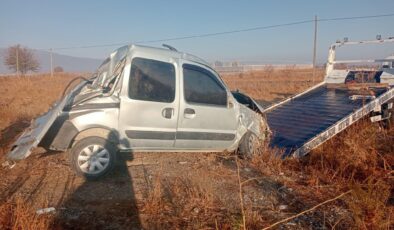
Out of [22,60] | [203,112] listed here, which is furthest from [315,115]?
[22,60]

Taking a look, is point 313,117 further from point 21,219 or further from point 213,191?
point 21,219

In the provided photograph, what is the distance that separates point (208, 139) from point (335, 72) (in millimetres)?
6857

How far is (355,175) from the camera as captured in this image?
195 inches

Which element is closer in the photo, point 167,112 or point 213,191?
point 213,191

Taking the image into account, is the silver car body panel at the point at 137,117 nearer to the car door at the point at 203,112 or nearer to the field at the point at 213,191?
the car door at the point at 203,112

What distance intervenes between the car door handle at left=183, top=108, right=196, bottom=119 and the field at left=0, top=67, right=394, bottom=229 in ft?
3.01

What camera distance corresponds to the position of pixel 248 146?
5.93 m

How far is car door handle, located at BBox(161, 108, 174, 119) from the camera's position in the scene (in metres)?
5.01

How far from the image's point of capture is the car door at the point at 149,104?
4828 millimetres

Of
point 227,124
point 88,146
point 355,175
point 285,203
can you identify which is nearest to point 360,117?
point 355,175

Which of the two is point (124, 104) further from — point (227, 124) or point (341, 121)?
point (341, 121)

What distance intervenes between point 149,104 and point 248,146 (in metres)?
2.15

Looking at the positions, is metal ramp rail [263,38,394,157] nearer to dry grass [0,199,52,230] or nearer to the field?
the field

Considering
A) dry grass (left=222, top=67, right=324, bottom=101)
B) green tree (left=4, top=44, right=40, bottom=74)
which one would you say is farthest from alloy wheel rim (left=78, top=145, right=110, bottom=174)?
green tree (left=4, top=44, right=40, bottom=74)
